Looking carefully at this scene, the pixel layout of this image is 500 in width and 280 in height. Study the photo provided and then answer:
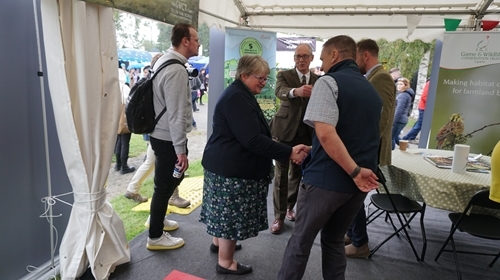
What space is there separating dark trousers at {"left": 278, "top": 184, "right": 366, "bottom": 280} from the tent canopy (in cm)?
242

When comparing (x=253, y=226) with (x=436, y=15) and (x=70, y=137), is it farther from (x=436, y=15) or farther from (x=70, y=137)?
(x=436, y=15)

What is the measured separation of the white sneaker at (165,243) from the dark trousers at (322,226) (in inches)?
41.3

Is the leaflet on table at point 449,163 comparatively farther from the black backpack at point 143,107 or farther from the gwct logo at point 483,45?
the black backpack at point 143,107

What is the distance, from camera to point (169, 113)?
198cm

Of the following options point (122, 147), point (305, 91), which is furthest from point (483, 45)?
point (122, 147)

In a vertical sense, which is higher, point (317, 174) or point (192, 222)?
point (317, 174)

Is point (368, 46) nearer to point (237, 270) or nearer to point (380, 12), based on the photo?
point (237, 270)

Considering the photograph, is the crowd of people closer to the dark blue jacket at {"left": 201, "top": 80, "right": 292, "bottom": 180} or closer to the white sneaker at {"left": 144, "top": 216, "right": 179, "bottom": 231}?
the dark blue jacket at {"left": 201, "top": 80, "right": 292, "bottom": 180}

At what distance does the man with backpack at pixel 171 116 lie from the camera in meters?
1.97

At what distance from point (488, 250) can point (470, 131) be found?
173 centimetres

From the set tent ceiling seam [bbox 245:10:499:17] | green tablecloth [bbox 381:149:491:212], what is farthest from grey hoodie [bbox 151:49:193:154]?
tent ceiling seam [bbox 245:10:499:17]

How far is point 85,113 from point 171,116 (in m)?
0.49

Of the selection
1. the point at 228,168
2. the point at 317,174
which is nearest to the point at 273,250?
the point at 228,168

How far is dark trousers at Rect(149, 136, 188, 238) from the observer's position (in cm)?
208
